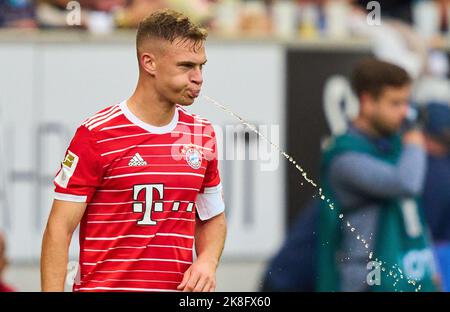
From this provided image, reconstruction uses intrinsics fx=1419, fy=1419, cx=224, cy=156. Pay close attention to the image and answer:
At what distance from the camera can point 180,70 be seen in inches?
162

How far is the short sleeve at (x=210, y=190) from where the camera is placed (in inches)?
167

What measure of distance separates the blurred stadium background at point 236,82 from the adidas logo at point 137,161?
10.8 ft

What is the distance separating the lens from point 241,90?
27.6 feet

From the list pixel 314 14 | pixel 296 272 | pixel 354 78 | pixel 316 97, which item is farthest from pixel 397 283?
pixel 314 14

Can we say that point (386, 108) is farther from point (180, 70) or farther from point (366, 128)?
point (180, 70)

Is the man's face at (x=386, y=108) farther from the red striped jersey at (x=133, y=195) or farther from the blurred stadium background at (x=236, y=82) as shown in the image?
the red striped jersey at (x=133, y=195)

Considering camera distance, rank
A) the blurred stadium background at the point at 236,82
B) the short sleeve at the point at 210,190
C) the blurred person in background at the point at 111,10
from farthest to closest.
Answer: the blurred stadium background at the point at 236,82
the blurred person in background at the point at 111,10
the short sleeve at the point at 210,190

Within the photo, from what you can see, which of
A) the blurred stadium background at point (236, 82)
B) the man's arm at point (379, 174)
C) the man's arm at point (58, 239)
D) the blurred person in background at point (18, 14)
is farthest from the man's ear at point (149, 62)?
the blurred person in background at point (18, 14)

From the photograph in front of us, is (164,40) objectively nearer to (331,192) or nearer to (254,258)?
(331,192)

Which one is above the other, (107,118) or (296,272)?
(107,118)

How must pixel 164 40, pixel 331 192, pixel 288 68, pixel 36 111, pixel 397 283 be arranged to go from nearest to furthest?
pixel 164 40 < pixel 397 283 < pixel 331 192 < pixel 36 111 < pixel 288 68

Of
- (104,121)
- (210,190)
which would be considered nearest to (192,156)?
(210,190)

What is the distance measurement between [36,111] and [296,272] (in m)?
1.76

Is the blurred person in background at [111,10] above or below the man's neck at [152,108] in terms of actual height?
above
